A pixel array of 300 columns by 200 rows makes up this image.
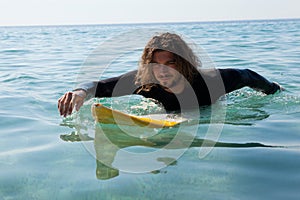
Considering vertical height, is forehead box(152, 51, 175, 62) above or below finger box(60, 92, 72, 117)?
above

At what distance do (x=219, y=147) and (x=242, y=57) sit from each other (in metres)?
6.99

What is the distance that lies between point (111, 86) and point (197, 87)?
0.89m

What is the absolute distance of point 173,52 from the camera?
4.07m

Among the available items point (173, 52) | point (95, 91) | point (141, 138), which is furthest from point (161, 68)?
point (141, 138)

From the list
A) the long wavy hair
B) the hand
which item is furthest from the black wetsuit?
the hand

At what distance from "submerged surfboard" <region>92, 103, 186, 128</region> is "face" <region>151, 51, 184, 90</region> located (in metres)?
0.46

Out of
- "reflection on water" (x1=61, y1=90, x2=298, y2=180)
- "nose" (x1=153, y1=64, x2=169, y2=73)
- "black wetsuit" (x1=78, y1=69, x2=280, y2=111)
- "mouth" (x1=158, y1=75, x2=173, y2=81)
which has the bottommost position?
"reflection on water" (x1=61, y1=90, x2=298, y2=180)

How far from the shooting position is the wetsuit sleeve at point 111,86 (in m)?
3.80

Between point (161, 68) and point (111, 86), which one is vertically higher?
point (161, 68)

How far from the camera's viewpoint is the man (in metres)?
4.06

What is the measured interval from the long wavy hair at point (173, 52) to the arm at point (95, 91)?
143 millimetres

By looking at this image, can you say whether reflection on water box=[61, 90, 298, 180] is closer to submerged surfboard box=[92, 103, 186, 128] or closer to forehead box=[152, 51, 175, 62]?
submerged surfboard box=[92, 103, 186, 128]

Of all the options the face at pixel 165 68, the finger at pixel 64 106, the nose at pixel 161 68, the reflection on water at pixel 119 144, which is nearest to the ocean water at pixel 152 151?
the reflection on water at pixel 119 144

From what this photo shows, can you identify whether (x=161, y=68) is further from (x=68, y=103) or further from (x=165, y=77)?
(x=68, y=103)
